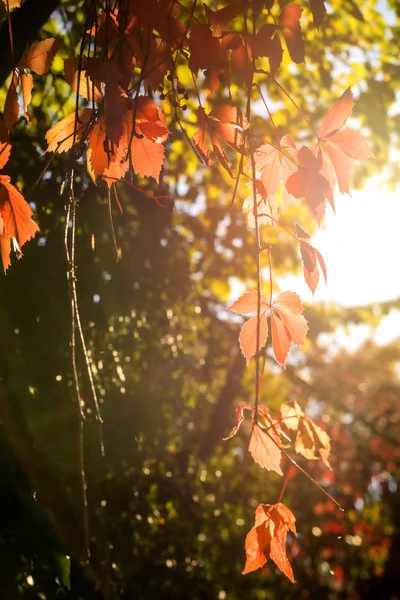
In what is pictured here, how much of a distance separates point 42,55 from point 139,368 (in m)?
2.03

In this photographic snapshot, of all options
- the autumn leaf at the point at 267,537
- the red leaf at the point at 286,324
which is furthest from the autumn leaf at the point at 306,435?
the red leaf at the point at 286,324

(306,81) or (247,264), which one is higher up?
(306,81)

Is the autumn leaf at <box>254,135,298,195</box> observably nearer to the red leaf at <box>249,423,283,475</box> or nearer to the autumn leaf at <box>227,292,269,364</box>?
the autumn leaf at <box>227,292,269,364</box>

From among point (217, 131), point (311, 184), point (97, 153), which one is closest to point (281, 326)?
point (311, 184)

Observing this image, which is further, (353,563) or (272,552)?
(353,563)

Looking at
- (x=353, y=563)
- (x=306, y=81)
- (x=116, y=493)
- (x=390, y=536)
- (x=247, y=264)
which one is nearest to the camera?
(x=116, y=493)

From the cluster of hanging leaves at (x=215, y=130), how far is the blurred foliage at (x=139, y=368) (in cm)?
18

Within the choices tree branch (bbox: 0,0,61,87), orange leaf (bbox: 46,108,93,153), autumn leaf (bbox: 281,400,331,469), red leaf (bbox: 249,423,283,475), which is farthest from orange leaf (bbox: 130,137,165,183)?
tree branch (bbox: 0,0,61,87)

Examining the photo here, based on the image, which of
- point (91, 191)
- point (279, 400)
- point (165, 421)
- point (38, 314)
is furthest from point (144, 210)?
point (279, 400)

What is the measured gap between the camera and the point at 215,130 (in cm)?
127

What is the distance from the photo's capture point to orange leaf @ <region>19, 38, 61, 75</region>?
4.26 feet

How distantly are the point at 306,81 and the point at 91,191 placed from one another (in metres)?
2.86

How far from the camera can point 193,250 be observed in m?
4.73

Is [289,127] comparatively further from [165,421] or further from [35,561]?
[35,561]
